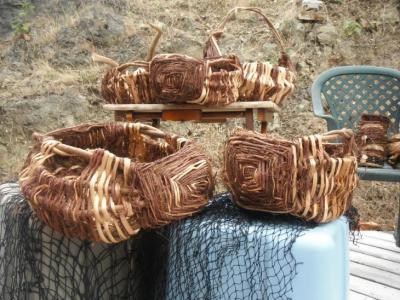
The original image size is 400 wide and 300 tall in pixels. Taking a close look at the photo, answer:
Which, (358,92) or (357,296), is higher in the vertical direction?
(358,92)

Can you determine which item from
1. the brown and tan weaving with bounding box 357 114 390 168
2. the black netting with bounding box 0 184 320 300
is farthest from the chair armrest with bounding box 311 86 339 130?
the black netting with bounding box 0 184 320 300

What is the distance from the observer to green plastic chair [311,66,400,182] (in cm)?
258

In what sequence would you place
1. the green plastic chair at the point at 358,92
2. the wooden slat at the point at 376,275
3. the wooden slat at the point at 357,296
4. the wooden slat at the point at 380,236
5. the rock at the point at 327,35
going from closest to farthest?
the wooden slat at the point at 357,296, the wooden slat at the point at 376,275, the wooden slat at the point at 380,236, the green plastic chair at the point at 358,92, the rock at the point at 327,35

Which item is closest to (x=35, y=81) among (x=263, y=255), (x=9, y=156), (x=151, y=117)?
(x=9, y=156)

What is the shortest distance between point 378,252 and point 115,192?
1465 mm

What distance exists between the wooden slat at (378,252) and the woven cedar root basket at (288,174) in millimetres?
1094

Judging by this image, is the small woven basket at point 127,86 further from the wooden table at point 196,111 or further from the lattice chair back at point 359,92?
the lattice chair back at point 359,92

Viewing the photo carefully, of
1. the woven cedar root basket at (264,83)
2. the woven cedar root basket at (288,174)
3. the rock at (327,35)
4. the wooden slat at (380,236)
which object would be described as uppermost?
the rock at (327,35)

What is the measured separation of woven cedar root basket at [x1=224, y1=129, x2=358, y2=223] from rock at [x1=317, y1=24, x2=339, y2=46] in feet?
11.7

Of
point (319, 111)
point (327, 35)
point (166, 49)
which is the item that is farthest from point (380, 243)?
point (166, 49)

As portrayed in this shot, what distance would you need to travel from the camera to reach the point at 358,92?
106 inches

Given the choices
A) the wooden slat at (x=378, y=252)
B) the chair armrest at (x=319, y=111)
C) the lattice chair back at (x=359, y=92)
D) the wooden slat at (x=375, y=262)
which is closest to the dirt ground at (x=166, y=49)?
the lattice chair back at (x=359, y=92)

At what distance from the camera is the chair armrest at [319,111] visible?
7.50ft

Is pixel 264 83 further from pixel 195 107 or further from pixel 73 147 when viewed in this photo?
pixel 73 147
